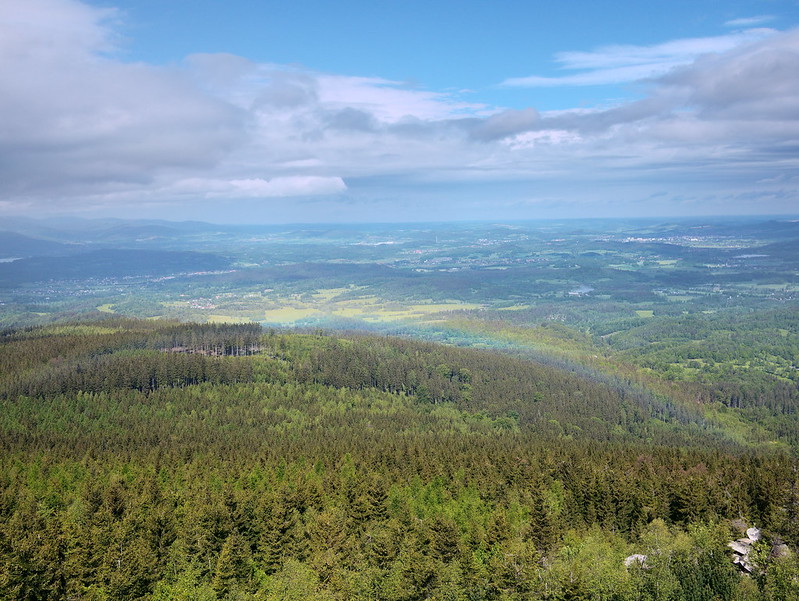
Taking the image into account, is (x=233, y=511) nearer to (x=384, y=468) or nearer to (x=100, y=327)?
(x=384, y=468)

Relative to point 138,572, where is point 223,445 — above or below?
below

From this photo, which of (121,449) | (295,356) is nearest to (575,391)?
(295,356)

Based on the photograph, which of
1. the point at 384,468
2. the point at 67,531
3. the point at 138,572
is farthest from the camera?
the point at 384,468

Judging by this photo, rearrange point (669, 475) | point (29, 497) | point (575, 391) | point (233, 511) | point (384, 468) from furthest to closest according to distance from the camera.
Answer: point (575, 391) → point (384, 468) → point (669, 475) → point (29, 497) → point (233, 511)

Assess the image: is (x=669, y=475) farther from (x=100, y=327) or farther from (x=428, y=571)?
(x=100, y=327)

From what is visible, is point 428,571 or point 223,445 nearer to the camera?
point 428,571

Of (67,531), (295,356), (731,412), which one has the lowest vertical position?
(731,412)

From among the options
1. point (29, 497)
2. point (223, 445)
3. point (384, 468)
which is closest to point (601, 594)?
point (384, 468)
